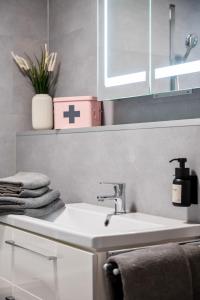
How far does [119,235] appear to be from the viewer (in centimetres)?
127

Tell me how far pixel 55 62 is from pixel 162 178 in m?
1.08

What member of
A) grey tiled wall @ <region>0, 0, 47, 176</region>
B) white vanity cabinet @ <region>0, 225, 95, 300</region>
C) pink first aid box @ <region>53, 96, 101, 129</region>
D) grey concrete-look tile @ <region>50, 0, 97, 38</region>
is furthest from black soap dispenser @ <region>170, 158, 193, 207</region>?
grey tiled wall @ <region>0, 0, 47, 176</region>

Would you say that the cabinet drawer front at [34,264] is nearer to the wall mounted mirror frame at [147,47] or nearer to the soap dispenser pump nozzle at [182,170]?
the soap dispenser pump nozzle at [182,170]

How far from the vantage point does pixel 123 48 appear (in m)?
1.95

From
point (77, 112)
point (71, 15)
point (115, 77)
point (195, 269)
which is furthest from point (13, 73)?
point (195, 269)

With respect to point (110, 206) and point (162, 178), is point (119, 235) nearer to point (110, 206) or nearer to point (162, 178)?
point (162, 178)

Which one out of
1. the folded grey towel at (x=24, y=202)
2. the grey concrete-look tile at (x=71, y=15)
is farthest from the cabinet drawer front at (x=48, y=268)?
the grey concrete-look tile at (x=71, y=15)

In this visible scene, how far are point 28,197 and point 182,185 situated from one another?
60 cm

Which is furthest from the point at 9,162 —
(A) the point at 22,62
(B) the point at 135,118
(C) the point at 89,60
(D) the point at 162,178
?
(D) the point at 162,178

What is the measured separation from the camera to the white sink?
127 centimetres

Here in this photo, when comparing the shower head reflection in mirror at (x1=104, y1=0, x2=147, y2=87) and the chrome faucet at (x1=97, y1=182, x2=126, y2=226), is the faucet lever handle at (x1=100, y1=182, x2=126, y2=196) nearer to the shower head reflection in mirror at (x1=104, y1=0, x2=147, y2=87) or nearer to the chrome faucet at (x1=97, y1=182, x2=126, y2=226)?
the chrome faucet at (x1=97, y1=182, x2=126, y2=226)

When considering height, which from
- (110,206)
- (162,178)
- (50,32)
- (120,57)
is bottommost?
(110,206)

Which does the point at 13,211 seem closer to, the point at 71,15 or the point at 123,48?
the point at 123,48

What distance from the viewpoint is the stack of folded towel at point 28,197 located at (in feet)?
5.61
